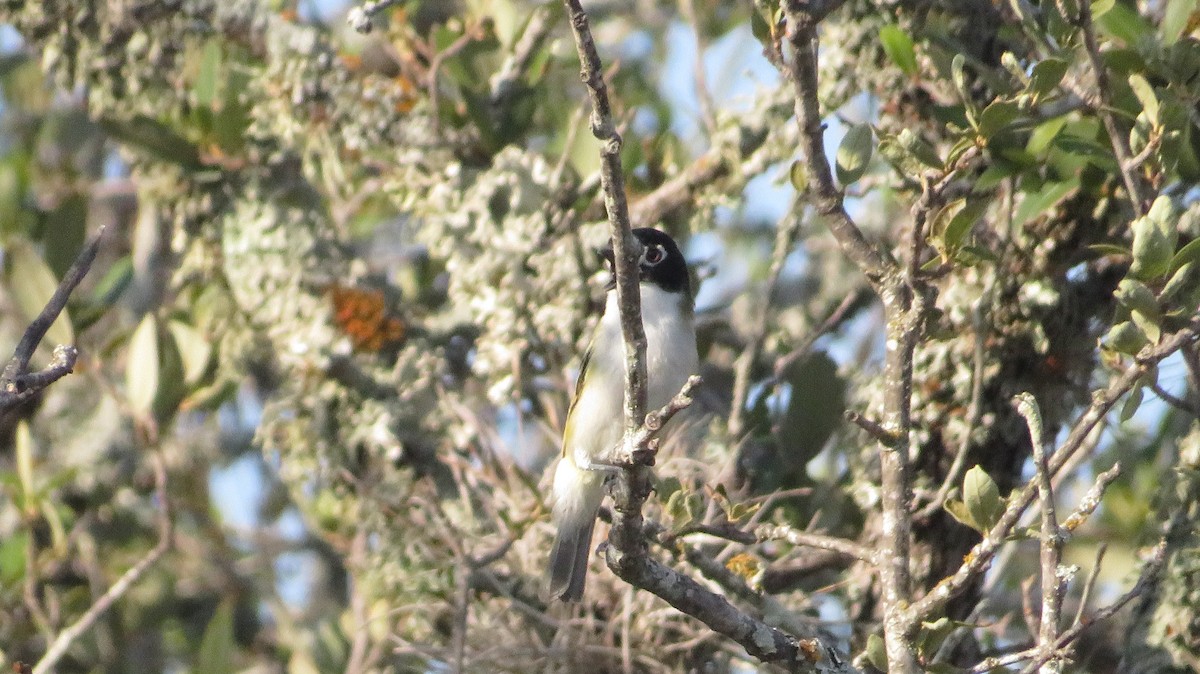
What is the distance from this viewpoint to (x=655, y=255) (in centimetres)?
446

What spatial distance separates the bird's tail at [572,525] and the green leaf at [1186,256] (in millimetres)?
1560

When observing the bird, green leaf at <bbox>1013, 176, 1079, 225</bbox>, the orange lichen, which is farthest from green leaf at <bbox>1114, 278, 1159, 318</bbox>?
the orange lichen

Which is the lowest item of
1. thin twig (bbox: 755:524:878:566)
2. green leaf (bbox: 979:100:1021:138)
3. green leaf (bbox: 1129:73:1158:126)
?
thin twig (bbox: 755:524:878:566)

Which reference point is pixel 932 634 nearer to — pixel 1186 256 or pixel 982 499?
pixel 982 499

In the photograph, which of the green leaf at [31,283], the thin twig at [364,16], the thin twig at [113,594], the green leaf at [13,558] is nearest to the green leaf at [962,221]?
the thin twig at [364,16]

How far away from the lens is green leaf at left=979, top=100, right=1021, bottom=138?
10.2 ft

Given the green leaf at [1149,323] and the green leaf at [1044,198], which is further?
the green leaf at [1044,198]

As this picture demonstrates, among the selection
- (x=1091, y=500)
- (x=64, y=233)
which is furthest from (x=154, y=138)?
(x=1091, y=500)

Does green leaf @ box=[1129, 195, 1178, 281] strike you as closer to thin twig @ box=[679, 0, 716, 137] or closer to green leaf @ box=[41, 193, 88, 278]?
thin twig @ box=[679, 0, 716, 137]

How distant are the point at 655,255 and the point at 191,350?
2.01 meters

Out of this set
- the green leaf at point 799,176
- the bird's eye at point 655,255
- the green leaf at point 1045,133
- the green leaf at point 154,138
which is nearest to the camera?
the green leaf at point 799,176

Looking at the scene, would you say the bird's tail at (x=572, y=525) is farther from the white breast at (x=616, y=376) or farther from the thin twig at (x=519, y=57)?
the thin twig at (x=519, y=57)

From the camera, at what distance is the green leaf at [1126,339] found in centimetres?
304

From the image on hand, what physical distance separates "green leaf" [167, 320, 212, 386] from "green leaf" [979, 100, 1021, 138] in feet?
10.9
